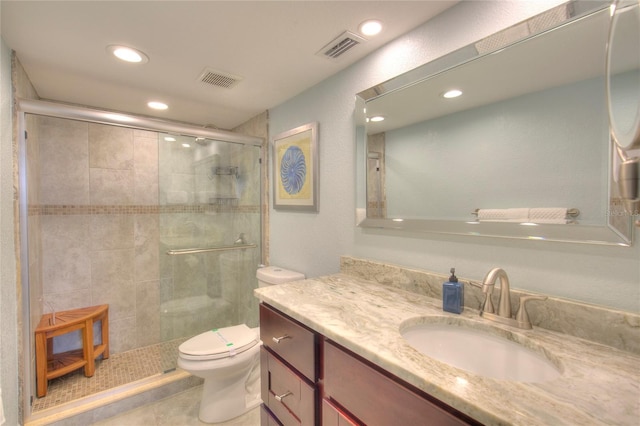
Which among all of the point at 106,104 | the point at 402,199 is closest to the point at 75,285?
the point at 106,104

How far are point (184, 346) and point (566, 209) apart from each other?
203 centimetres

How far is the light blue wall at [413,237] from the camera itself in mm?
859

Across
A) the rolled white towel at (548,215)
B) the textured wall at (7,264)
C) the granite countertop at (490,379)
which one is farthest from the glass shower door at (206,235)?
the rolled white towel at (548,215)

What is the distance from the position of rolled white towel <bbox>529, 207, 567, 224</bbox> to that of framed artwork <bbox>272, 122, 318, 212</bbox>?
1204 millimetres

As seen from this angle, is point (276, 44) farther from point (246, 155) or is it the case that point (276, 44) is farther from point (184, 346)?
point (184, 346)

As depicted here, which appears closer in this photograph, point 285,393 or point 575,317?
point 575,317

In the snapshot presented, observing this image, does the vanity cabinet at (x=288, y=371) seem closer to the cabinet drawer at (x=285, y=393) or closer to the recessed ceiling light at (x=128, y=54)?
the cabinet drawer at (x=285, y=393)

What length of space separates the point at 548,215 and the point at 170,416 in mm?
2348

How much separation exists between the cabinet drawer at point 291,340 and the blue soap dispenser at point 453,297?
0.52m

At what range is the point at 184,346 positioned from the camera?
5.69ft

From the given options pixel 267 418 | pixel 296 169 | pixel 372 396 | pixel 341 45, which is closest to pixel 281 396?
pixel 267 418

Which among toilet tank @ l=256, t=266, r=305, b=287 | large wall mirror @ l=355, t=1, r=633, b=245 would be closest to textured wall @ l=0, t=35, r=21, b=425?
toilet tank @ l=256, t=266, r=305, b=287

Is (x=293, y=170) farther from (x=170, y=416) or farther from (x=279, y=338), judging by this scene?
(x=170, y=416)

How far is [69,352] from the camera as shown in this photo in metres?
2.21
